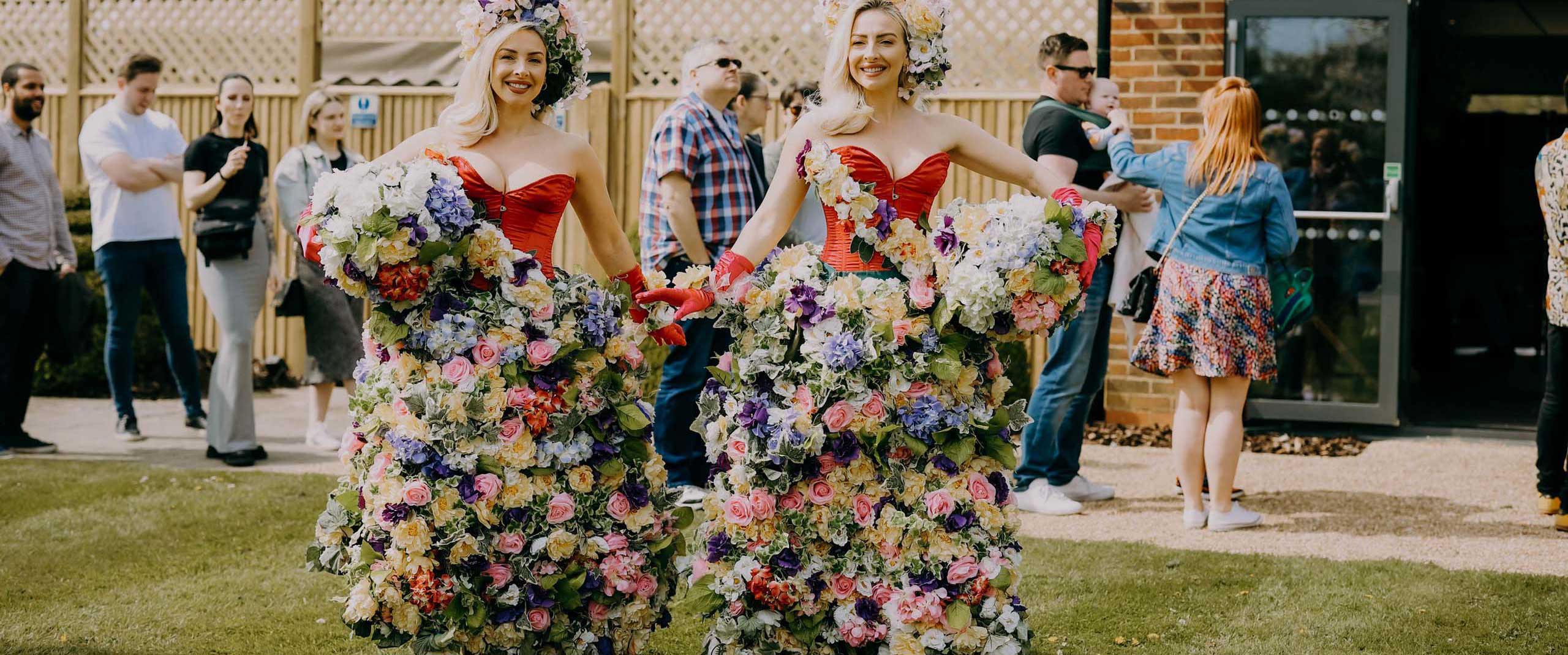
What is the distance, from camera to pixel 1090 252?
4.05 m

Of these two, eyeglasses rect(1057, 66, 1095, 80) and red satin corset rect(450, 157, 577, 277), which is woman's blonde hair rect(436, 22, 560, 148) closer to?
red satin corset rect(450, 157, 577, 277)

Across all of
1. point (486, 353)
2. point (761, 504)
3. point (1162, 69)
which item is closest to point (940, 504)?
point (761, 504)

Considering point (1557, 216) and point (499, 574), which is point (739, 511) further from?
point (1557, 216)

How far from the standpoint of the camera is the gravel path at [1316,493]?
234 inches

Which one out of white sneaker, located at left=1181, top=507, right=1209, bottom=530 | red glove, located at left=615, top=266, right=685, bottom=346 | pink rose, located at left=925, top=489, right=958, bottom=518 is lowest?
white sneaker, located at left=1181, top=507, right=1209, bottom=530

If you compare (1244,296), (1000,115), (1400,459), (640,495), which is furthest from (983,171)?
(1000,115)

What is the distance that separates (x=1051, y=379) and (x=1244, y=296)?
90 centimetres

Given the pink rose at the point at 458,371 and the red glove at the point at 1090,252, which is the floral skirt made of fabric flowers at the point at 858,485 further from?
the pink rose at the point at 458,371

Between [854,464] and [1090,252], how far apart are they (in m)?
0.84

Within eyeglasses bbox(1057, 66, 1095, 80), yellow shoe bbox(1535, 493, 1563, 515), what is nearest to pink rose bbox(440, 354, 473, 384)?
eyeglasses bbox(1057, 66, 1095, 80)

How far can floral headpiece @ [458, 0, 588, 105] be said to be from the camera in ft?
13.9

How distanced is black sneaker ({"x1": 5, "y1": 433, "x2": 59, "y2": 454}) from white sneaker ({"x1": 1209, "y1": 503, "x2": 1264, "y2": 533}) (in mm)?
5701

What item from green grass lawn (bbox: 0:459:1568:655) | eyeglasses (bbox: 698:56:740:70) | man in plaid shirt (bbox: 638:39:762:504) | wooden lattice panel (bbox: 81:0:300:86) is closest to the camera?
green grass lawn (bbox: 0:459:1568:655)

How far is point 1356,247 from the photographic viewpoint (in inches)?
341
